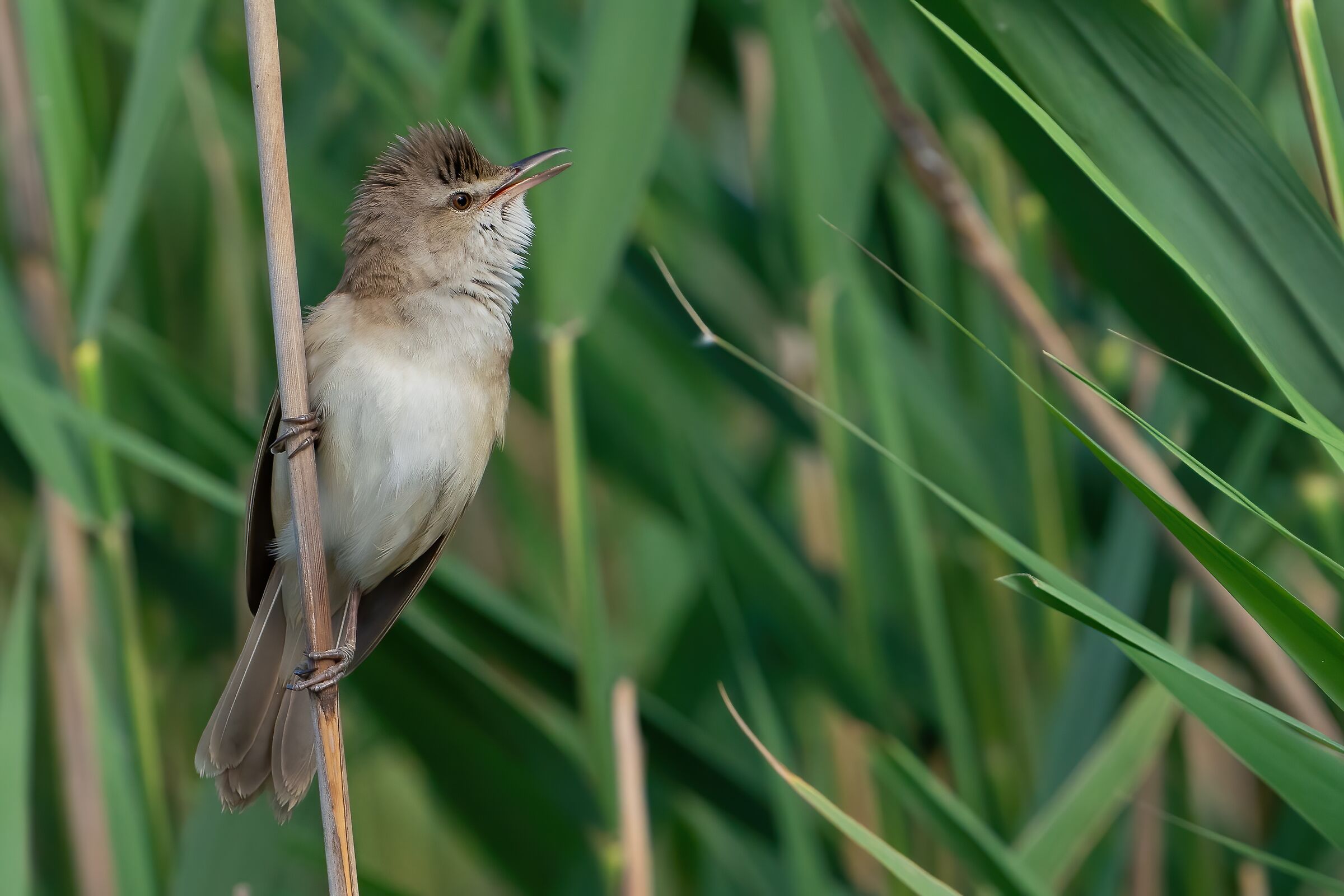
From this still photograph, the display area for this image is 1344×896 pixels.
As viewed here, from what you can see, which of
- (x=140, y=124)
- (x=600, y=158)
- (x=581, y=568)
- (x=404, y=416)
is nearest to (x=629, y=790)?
(x=581, y=568)

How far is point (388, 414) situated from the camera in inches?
71.4

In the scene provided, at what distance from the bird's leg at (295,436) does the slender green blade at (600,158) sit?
0.35 metres

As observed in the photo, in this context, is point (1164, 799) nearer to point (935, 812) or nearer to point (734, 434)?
point (935, 812)

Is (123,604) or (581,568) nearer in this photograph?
(581,568)

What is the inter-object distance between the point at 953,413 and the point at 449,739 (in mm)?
1099

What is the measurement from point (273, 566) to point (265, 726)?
0.84 feet

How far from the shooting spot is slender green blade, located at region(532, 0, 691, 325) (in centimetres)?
167

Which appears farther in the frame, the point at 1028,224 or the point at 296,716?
the point at 1028,224

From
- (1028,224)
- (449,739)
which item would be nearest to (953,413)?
(1028,224)

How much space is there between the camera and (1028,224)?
7.79ft

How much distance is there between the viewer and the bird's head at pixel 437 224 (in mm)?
1911

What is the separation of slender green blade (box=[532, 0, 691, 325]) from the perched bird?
0.40 ft

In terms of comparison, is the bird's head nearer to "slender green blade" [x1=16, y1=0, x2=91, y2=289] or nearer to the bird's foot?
"slender green blade" [x1=16, y1=0, x2=91, y2=289]

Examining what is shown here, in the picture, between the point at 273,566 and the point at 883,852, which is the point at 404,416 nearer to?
the point at 273,566
